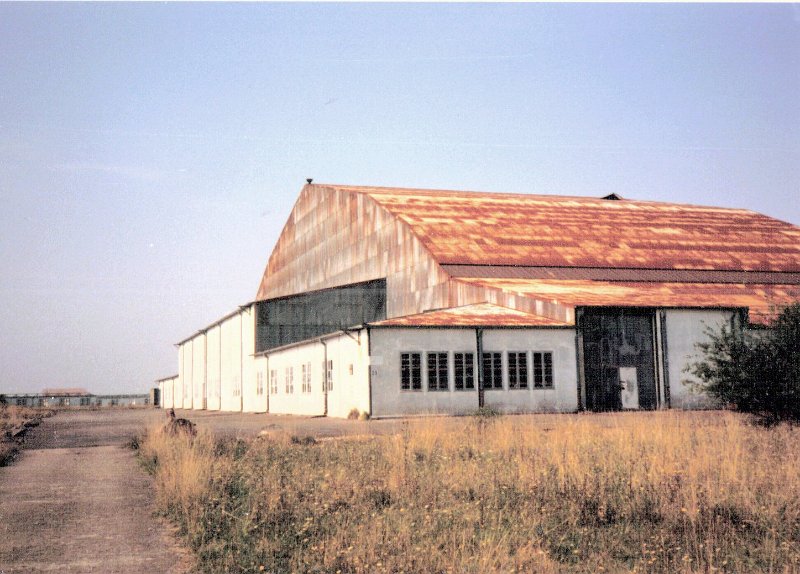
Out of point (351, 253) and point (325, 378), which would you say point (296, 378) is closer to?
point (325, 378)

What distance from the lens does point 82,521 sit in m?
9.66

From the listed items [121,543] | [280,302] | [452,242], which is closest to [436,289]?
[452,242]

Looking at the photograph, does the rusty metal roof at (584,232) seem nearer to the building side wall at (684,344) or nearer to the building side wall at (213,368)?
the building side wall at (684,344)

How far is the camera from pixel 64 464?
1584cm

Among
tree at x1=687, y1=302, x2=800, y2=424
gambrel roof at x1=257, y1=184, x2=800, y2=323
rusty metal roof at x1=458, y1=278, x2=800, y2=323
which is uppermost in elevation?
gambrel roof at x1=257, y1=184, x2=800, y2=323

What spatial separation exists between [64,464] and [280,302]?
97.4 ft

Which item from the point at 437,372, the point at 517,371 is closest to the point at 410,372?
the point at 437,372

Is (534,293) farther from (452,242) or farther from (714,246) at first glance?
(714,246)

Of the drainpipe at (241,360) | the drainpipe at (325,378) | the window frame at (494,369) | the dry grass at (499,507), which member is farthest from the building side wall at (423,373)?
the drainpipe at (241,360)

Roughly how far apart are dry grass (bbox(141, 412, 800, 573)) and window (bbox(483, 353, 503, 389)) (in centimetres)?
1372

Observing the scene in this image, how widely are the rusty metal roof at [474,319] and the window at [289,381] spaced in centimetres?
1008

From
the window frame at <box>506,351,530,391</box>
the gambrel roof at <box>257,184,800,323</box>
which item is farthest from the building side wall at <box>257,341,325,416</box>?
the window frame at <box>506,351,530,391</box>

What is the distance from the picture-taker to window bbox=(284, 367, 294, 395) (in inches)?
1501

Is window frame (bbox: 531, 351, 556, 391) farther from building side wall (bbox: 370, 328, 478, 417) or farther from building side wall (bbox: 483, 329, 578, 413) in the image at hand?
building side wall (bbox: 370, 328, 478, 417)
